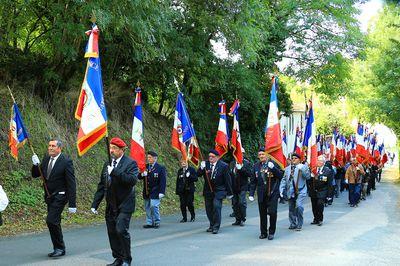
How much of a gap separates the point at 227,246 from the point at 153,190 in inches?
139

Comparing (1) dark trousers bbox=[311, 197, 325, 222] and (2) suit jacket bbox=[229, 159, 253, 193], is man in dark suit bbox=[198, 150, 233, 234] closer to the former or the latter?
(2) suit jacket bbox=[229, 159, 253, 193]

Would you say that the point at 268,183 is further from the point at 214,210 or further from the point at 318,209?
the point at 318,209

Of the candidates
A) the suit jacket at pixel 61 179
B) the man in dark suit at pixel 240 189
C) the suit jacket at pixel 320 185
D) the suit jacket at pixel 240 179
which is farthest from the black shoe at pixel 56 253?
the suit jacket at pixel 320 185

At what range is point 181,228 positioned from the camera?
40.0ft

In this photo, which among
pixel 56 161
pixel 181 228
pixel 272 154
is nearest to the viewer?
pixel 56 161

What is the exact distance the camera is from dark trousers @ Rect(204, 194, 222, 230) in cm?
1124

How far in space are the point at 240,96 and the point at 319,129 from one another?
39465 mm

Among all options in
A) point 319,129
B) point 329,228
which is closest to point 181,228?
point 329,228

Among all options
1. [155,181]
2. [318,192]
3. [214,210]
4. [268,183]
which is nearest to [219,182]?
[214,210]

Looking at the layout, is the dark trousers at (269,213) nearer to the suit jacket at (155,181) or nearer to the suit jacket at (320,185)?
the suit jacket at (155,181)

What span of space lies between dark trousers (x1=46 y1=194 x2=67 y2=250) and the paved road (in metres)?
0.31

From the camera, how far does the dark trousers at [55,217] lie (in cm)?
781

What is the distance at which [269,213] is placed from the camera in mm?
10461

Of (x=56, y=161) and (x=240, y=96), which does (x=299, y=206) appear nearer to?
(x=56, y=161)
